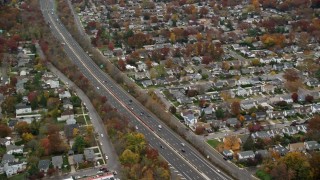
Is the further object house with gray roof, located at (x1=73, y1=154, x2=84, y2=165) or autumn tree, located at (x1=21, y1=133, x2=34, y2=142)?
autumn tree, located at (x1=21, y1=133, x2=34, y2=142)

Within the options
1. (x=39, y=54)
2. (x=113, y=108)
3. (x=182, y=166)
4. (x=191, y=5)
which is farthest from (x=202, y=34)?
(x=182, y=166)

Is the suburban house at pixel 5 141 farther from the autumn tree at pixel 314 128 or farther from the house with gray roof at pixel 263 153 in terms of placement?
the autumn tree at pixel 314 128

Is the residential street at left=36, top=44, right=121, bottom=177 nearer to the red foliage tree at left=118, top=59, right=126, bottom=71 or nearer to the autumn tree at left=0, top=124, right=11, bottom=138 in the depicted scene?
the red foliage tree at left=118, top=59, right=126, bottom=71

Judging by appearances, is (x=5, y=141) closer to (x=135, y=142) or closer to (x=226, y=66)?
(x=135, y=142)

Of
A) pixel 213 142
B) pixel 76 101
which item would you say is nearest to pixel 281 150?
pixel 213 142

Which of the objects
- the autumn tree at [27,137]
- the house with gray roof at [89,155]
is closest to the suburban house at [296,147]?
the house with gray roof at [89,155]

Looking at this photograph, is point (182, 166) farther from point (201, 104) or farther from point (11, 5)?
point (11, 5)

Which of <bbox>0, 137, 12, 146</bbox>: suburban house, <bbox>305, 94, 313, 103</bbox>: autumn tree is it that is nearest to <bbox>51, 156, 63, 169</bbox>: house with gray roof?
<bbox>0, 137, 12, 146</bbox>: suburban house
